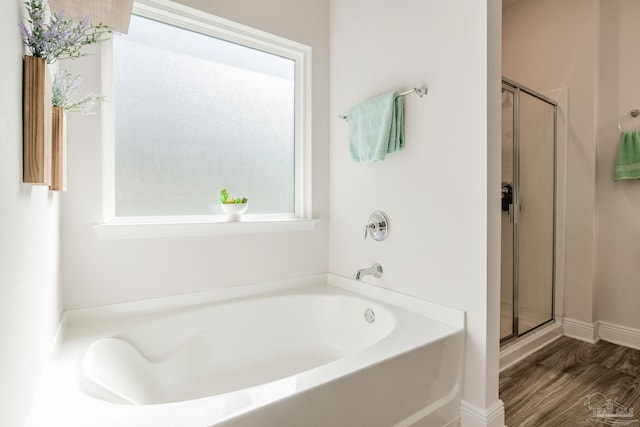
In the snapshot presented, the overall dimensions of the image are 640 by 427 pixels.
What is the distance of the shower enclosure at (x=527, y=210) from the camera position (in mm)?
2305

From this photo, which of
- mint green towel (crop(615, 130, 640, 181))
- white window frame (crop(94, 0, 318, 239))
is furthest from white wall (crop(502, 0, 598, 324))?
white window frame (crop(94, 0, 318, 239))

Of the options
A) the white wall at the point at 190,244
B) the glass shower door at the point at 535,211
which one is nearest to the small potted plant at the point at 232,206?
the white wall at the point at 190,244

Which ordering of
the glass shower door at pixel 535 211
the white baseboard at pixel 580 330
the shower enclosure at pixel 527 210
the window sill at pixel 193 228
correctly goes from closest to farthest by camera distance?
the window sill at pixel 193 228
the shower enclosure at pixel 527 210
the glass shower door at pixel 535 211
the white baseboard at pixel 580 330

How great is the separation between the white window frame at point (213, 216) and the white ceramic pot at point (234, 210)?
0.05m

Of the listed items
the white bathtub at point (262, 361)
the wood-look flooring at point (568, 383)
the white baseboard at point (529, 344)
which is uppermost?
the white bathtub at point (262, 361)

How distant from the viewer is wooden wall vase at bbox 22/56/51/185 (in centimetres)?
89

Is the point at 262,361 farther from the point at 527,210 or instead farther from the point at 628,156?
the point at 628,156

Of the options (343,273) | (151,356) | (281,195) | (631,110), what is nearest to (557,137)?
(631,110)

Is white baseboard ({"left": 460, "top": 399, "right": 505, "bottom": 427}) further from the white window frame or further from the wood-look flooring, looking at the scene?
the white window frame

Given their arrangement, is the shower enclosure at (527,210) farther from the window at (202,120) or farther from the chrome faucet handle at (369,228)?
the window at (202,120)

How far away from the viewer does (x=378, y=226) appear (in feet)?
6.60

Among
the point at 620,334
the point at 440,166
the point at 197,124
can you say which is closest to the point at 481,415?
the point at 440,166

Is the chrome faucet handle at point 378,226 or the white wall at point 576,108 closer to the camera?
the chrome faucet handle at point 378,226

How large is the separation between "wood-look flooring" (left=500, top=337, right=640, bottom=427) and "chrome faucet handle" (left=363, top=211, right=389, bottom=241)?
111cm
